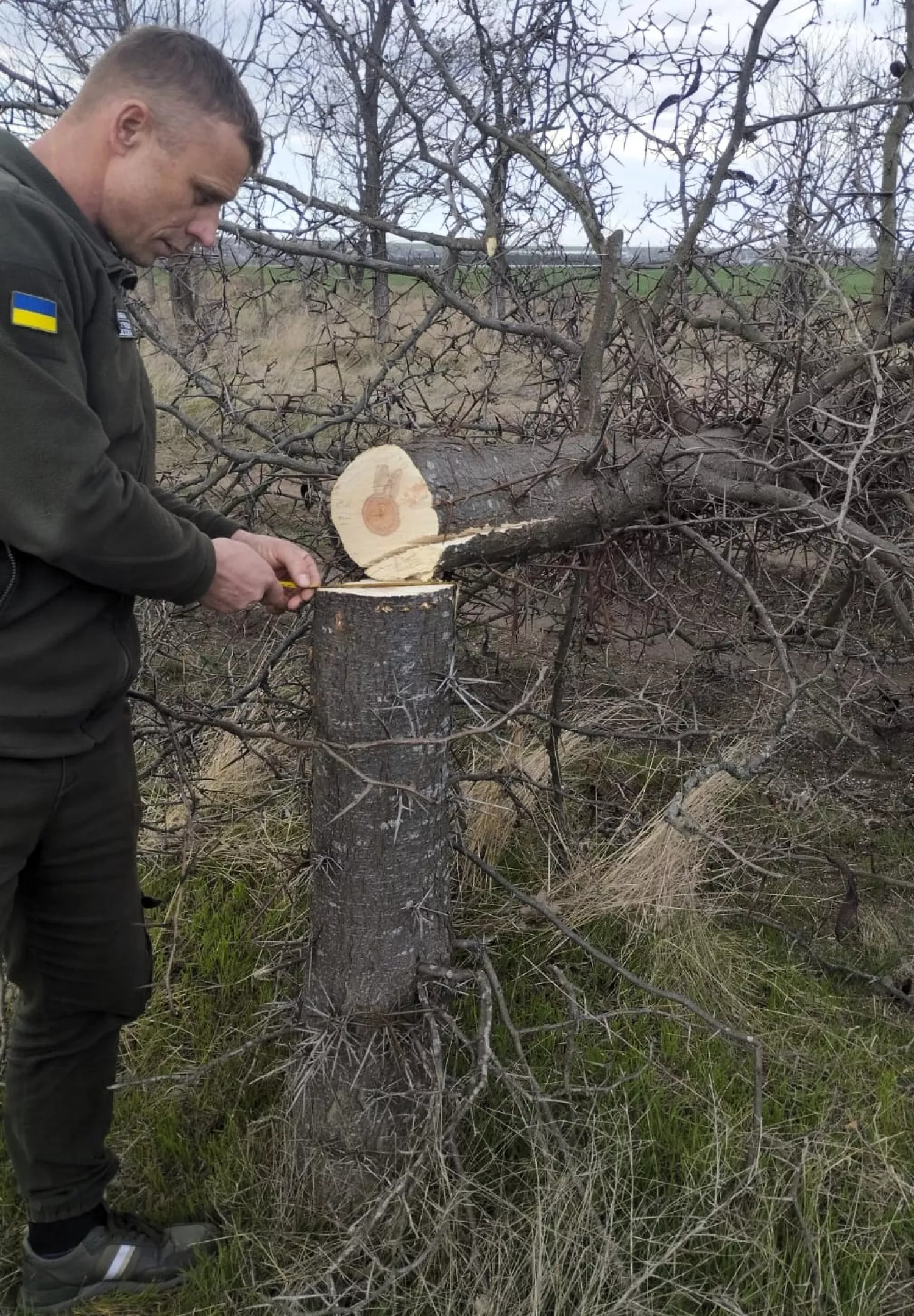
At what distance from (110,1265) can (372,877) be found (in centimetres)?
94

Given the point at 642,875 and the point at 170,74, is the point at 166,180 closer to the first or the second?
the point at 170,74

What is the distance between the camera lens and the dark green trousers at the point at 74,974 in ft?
5.29

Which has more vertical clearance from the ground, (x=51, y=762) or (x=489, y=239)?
(x=489, y=239)

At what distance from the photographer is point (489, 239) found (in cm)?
254

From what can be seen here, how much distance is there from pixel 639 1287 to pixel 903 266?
3.60 meters

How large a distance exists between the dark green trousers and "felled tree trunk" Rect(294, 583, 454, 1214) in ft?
1.17

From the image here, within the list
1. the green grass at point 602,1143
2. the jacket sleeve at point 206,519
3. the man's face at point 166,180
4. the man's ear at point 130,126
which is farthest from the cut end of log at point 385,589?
the green grass at point 602,1143

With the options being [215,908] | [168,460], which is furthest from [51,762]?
[168,460]

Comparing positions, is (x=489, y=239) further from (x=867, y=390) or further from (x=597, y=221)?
(x=867, y=390)

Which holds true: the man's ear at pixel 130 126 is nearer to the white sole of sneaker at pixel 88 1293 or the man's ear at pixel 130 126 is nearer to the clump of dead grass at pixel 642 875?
the clump of dead grass at pixel 642 875

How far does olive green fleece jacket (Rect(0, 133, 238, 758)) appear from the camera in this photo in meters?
1.25

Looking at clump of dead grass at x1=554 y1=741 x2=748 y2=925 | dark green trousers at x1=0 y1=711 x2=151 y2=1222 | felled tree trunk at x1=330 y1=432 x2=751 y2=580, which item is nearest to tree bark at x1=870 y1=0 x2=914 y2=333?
felled tree trunk at x1=330 y1=432 x2=751 y2=580

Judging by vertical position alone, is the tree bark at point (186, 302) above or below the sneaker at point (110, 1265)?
above

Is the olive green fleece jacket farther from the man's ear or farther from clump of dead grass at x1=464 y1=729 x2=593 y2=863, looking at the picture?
clump of dead grass at x1=464 y1=729 x2=593 y2=863
